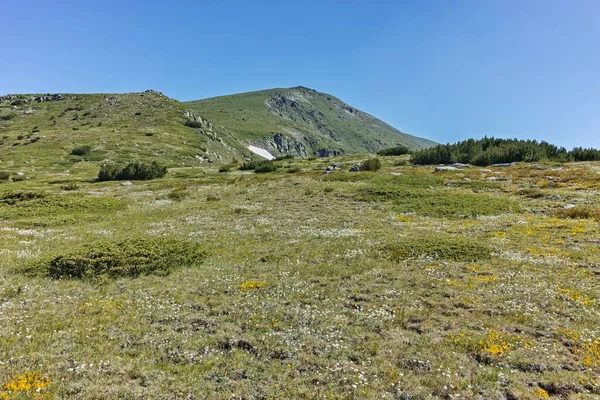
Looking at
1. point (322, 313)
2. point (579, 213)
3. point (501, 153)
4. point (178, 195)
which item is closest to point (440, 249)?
point (322, 313)

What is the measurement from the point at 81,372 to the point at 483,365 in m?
10.8

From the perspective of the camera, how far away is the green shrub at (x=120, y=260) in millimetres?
15016

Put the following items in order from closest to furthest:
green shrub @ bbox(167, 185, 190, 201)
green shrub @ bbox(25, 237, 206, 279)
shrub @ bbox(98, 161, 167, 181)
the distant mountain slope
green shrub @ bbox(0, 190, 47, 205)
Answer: green shrub @ bbox(25, 237, 206, 279) → green shrub @ bbox(0, 190, 47, 205) → green shrub @ bbox(167, 185, 190, 201) → shrub @ bbox(98, 161, 167, 181) → the distant mountain slope

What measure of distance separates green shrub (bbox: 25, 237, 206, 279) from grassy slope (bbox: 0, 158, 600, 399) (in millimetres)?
735

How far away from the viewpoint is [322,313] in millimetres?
11773

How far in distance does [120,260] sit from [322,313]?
35.4ft

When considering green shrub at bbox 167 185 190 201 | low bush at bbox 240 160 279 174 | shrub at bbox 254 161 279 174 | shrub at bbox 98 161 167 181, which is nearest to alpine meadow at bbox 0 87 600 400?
green shrub at bbox 167 185 190 201

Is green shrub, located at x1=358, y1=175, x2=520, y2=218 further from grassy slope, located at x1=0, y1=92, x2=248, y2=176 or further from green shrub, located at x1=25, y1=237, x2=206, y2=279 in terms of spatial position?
grassy slope, located at x1=0, y1=92, x2=248, y2=176

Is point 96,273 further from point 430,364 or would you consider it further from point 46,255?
point 430,364

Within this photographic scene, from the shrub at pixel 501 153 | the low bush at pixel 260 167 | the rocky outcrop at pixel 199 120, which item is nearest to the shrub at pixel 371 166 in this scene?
the shrub at pixel 501 153

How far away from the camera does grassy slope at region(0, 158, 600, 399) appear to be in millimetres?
8117

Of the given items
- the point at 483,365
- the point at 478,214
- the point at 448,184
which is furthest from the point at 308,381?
the point at 448,184

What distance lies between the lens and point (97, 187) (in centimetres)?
4875

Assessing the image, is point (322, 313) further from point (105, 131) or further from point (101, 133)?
point (105, 131)
